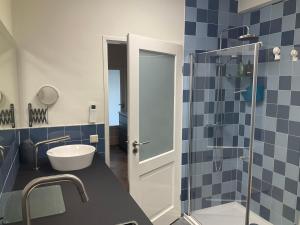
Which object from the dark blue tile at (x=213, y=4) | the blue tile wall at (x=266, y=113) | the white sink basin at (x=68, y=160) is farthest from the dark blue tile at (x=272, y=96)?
the white sink basin at (x=68, y=160)

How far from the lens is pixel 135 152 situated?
2.05 meters

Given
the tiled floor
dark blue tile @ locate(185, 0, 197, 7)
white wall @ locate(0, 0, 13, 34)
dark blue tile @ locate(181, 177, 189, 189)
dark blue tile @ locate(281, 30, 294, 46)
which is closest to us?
white wall @ locate(0, 0, 13, 34)

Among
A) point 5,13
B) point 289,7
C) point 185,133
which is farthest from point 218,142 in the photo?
point 5,13

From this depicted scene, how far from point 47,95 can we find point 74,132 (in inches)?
14.9

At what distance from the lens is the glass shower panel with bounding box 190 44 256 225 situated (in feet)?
8.29

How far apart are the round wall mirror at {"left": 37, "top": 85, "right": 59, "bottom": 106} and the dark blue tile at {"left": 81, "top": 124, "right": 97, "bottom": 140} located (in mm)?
334

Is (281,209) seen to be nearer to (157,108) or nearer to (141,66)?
(157,108)

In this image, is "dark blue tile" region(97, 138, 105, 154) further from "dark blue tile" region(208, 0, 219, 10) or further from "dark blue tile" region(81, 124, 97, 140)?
"dark blue tile" region(208, 0, 219, 10)

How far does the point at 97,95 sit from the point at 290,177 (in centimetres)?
185

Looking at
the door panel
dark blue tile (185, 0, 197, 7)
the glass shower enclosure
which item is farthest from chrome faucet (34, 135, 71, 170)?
dark blue tile (185, 0, 197, 7)

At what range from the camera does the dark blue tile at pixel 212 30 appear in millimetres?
2549

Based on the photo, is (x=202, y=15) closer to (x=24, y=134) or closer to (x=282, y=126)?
(x=282, y=126)

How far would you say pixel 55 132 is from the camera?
2062 mm

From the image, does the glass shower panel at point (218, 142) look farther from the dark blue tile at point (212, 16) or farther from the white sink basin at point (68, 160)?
the white sink basin at point (68, 160)
